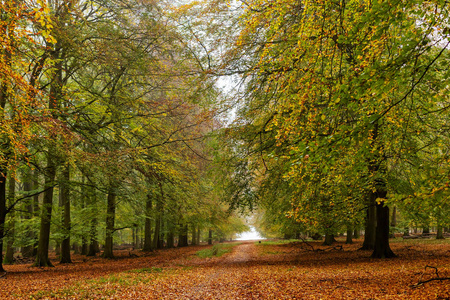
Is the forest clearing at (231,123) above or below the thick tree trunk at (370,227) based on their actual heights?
above

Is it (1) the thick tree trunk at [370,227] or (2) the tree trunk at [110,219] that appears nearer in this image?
(1) the thick tree trunk at [370,227]

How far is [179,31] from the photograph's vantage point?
27.4ft

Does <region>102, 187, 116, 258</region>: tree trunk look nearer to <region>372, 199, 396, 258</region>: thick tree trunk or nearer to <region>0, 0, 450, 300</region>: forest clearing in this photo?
<region>0, 0, 450, 300</region>: forest clearing

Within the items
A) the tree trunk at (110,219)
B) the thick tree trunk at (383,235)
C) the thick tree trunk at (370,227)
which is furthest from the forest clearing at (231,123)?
the tree trunk at (110,219)

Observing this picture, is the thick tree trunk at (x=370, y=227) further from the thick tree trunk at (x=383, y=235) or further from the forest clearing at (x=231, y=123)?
the forest clearing at (x=231, y=123)

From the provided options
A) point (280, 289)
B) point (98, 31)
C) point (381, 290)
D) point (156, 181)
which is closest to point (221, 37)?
point (98, 31)

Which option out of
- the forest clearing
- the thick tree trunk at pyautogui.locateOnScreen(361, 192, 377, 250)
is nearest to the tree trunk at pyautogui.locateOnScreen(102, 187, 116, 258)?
the forest clearing

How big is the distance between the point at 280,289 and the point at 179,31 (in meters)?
8.03

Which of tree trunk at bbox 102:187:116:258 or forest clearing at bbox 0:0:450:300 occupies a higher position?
forest clearing at bbox 0:0:450:300

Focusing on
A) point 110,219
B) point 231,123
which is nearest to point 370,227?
point 231,123

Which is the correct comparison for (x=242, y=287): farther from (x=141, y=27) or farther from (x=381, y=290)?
(x=141, y=27)

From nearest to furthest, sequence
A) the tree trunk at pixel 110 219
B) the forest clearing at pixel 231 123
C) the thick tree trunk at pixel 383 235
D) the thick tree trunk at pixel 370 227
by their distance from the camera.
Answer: the forest clearing at pixel 231 123 → the thick tree trunk at pixel 383 235 → the thick tree trunk at pixel 370 227 → the tree trunk at pixel 110 219

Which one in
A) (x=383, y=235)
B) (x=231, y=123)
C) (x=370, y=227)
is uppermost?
(x=231, y=123)

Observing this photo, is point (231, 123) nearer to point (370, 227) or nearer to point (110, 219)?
point (110, 219)
